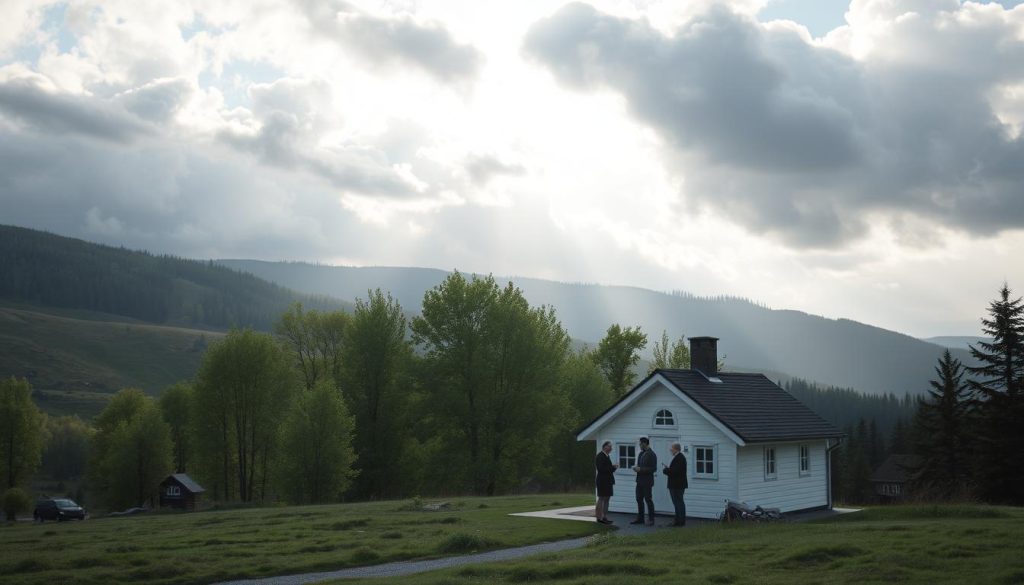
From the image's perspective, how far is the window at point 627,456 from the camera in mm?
27875

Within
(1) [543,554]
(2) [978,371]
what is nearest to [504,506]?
(1) [543,554]

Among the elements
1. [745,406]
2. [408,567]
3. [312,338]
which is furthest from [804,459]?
[312,338]

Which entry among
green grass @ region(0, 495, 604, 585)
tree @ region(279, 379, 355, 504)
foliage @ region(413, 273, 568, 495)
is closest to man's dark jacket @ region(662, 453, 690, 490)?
green grass @ region(0, 495, 604, 585)

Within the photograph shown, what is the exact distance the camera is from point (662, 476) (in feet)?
88.1

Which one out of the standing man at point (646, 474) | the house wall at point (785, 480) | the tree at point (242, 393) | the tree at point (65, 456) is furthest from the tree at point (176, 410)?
the house wall at point (785, 480)

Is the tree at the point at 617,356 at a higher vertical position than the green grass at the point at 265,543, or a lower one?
higher

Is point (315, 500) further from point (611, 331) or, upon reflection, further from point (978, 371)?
point (978, 371)

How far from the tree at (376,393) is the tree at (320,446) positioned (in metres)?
3.43

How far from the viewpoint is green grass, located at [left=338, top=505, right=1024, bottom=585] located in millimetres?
13445

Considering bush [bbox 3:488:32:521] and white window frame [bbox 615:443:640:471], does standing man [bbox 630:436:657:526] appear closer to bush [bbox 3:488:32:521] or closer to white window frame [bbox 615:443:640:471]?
white window frame [bbox 615:443:640:471]

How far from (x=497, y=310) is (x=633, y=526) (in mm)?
Result: 24955

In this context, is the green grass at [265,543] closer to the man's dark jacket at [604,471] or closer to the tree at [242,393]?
the man's dark jacket at [604,471]

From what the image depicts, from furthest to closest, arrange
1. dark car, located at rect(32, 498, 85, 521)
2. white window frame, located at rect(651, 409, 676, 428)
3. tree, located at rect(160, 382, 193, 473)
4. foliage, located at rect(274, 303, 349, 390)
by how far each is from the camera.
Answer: tree, located at rect(160, 382, 193, 473) → foliage, located at rect(274, 303, 349, 390) → dark car, located at rect(32, 498, 85, 521) → white window frame, located at rect(651, 409, 676, 428)

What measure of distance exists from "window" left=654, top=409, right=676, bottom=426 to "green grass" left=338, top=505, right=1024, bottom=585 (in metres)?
7.15
